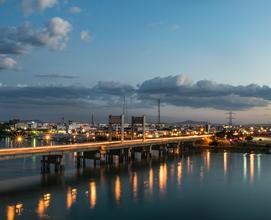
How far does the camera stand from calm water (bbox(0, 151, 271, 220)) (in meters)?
36.8

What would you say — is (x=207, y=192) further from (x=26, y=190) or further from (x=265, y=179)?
(x=26, y=190)

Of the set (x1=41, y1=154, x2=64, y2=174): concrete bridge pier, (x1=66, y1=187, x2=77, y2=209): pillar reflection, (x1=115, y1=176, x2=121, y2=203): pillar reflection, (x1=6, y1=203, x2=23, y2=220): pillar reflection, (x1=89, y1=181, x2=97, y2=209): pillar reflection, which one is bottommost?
(x1=115, y1=176, x2=121, y2=203): pillar reflection

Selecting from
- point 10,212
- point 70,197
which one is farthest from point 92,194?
point 10,212

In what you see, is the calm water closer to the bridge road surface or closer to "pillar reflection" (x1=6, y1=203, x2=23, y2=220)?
"pillar reflection" (x1=6, y1=203, x2=23, y2=220)

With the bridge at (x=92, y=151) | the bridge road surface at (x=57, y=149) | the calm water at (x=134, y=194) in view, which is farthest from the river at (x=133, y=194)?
the bridge road surface at (x=57, y=149)

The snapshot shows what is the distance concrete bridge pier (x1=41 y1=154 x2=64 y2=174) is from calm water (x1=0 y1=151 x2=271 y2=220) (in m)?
1.58

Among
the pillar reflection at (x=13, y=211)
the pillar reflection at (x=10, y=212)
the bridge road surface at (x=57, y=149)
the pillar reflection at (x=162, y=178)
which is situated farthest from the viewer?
the bridge road surface at (x=57, y=149)

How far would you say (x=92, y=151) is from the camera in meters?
74.6

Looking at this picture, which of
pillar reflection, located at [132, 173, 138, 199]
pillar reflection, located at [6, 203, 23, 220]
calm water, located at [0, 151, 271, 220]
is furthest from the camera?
pillar reflection, located at [132, 173, 138, 199]

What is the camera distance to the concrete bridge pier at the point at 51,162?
6072cm

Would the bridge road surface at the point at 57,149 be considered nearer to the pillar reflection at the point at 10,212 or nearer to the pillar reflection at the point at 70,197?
the pillar reflection at the point at 70,197

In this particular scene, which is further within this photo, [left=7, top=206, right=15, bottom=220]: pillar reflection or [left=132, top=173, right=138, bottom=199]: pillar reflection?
[left=132, top=173, right=138, bottom=199]: pillar reflection

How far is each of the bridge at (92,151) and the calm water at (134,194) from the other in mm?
2913

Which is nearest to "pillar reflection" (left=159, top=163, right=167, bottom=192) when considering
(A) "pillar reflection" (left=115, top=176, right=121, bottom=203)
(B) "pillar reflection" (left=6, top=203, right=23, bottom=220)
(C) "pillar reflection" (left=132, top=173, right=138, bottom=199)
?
(C) "pillar reflection" (left=132, top=173, right=138, bottom=199)
